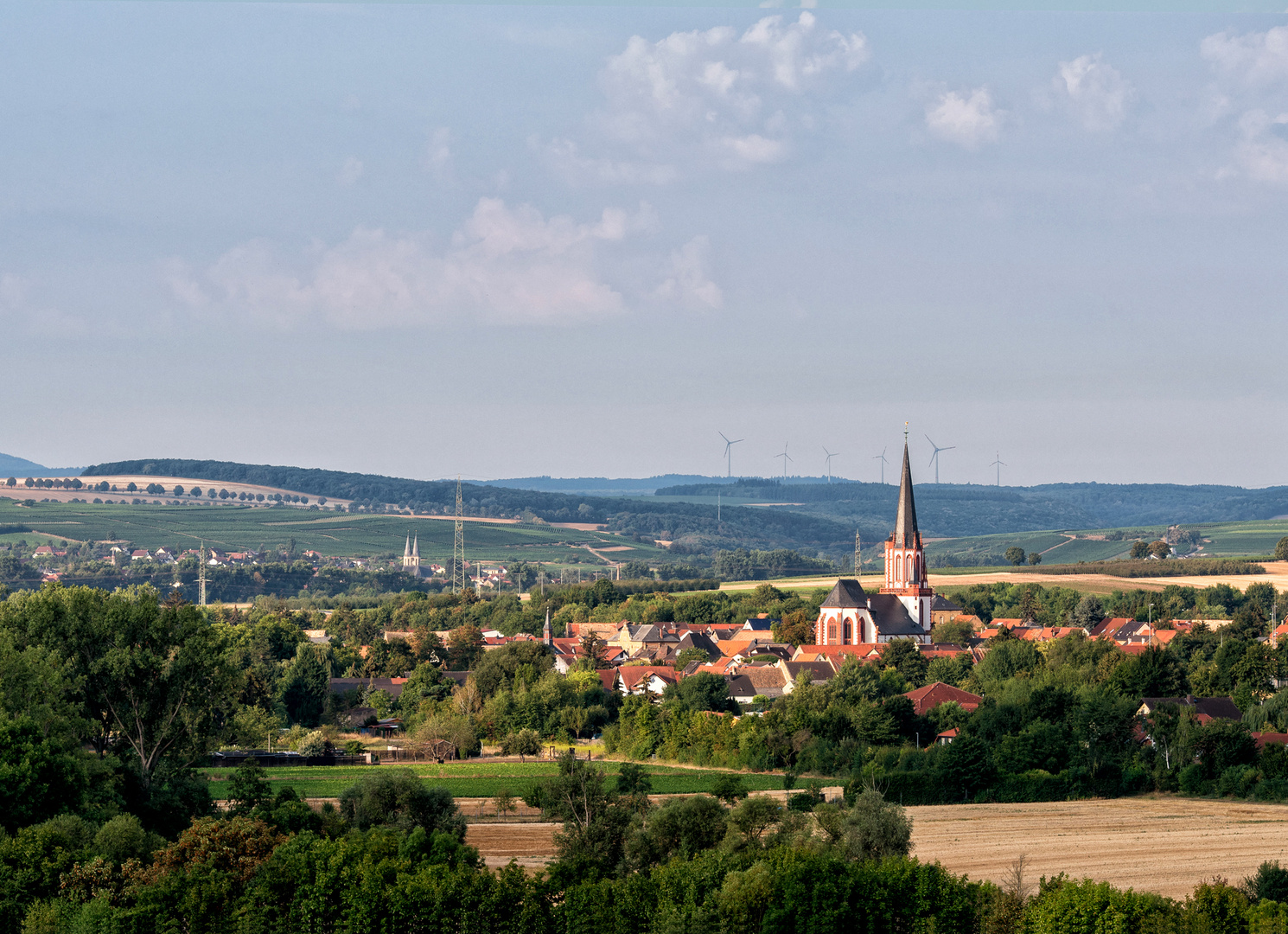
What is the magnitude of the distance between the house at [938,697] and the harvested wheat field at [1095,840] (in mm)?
27022

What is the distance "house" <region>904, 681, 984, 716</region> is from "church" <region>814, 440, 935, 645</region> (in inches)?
1959

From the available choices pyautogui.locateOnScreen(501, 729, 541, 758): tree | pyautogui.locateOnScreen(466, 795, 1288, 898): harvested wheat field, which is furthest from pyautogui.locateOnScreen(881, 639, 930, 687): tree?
pyautogui.locateOnScreen(466, 795, 1288, 898): harvested wheat field

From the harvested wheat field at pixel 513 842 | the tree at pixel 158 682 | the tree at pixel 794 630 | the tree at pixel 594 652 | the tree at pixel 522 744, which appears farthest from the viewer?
the tree at pixel 794 630

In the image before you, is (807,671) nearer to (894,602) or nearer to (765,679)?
(765,679)

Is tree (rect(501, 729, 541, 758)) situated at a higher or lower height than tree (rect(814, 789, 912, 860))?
lower

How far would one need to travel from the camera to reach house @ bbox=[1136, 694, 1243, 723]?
9400cm

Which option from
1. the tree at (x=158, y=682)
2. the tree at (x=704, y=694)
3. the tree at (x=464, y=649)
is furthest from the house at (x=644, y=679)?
the tree at (x=158, y=682)

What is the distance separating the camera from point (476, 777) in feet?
273

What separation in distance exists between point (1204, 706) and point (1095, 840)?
4081 cm

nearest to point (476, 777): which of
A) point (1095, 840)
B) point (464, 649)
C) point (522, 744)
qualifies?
point (522, 744)

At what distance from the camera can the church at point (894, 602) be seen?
162 meters

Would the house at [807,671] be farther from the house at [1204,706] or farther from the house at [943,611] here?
the house at [943,611]

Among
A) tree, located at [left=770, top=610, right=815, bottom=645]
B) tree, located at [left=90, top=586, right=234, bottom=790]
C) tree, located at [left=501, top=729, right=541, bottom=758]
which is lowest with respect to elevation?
tree, located at [left=501, top=729, right=541, bottom=758]

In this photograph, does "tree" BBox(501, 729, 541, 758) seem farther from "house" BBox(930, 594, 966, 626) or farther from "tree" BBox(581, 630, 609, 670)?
"house" BBox(930, 594, 966, 626)
